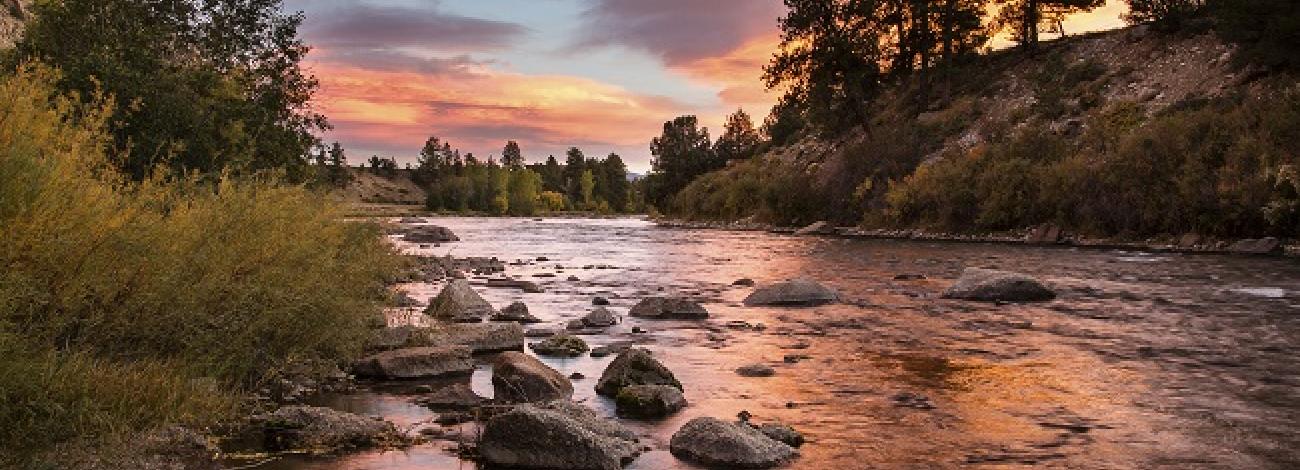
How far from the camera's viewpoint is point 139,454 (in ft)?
30.1

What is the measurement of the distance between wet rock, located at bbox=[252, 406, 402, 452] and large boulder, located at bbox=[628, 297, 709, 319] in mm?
12317

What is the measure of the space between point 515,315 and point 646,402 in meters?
10.2

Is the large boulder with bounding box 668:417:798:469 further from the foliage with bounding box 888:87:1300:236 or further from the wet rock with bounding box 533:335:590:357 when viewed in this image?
the foliage with bounding box 888:87:1300:236

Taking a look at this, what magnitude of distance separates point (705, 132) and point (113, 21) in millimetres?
159925

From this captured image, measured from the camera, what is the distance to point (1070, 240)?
49.0 metres

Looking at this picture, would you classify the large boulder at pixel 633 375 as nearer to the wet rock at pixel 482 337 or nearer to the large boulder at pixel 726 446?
the large boulder at pixel 726 446

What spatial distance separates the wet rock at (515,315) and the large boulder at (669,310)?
2808 millimetres

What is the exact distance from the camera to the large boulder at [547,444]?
9.96m

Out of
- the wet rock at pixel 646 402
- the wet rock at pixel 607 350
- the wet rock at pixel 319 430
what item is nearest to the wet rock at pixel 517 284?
the wet rock at pixel 607 350

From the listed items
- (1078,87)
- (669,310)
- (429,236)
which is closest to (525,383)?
(669,310)

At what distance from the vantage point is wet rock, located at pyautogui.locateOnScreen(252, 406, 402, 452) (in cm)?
1074

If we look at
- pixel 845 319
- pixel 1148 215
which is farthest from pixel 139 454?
pixel 1148 215

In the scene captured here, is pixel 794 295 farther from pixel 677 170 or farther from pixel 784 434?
pixel 677 170

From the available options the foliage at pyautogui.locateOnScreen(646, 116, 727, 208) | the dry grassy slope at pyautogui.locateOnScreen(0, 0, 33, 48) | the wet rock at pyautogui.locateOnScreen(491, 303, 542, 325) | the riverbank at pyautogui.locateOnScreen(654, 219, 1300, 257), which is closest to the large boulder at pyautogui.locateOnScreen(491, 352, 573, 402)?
the wet rock at pyautogui.locateOnScreen(491, 303, 542, 325)
